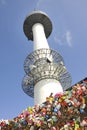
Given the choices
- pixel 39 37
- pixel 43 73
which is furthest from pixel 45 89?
pixel 39 37

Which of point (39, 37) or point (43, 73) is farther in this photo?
point (39, 37)

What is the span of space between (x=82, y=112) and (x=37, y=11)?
32272 mm

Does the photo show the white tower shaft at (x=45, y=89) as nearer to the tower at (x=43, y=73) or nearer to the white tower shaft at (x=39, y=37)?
the tower at (x=43, y=73)

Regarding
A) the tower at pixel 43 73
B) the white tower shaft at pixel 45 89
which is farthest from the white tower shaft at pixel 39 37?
the white tower shaft at pixel 45 89

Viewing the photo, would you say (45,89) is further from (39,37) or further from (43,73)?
(39,37)

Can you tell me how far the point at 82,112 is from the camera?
10.8m

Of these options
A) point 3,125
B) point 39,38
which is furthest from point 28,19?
point 3,125

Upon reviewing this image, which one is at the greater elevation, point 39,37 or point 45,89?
point 39,37

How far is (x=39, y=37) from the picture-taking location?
37.6 metres

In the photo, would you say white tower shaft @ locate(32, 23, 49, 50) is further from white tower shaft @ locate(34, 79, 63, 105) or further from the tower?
white tower shaft @ locate(34, 79, 63, 105)

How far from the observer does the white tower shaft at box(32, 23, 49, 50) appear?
35.5m

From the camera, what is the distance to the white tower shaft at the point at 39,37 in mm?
35469

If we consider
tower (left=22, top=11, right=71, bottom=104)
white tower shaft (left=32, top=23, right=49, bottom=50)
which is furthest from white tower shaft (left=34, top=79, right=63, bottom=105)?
white tower shaft (left=32, top=23, right=49, bottom=50)

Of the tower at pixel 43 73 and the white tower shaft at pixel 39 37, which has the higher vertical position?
the white tower shaft at pixel 39 37
